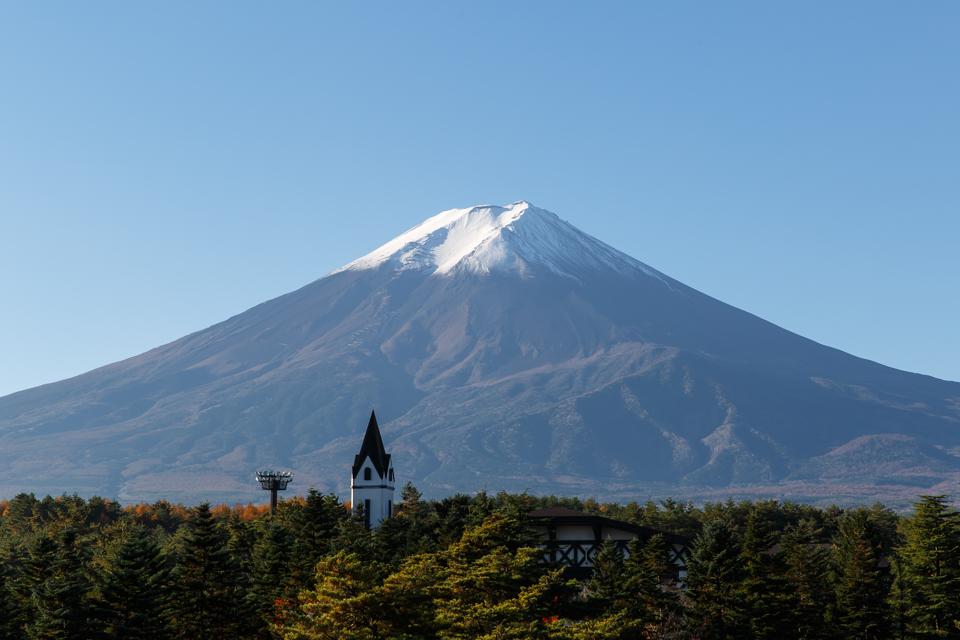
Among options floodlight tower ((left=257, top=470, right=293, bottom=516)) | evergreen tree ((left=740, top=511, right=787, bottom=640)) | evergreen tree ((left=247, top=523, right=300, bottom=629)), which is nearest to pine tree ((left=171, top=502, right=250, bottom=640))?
evergreen tree ((left=247, top=523, right=300, bottom=629))

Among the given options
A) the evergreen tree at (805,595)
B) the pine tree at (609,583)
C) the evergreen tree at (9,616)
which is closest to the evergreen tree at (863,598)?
the evergreen tree at (805,595)

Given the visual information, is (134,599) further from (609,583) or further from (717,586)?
(717,586)

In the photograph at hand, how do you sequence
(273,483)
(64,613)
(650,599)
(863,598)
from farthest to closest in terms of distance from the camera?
(273,483), (863,598), (650,599), (64,613)

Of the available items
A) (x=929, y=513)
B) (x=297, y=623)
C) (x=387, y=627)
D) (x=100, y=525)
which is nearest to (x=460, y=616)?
(x=387, y=627)

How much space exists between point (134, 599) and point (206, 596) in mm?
4134

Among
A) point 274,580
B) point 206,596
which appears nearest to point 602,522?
point 274,580

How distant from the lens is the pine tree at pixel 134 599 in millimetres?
41219

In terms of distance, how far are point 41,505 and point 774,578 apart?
215ft

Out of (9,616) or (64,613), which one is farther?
(9,616)

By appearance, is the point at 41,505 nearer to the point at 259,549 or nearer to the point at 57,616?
the point at 259,549

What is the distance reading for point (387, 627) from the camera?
113 feet

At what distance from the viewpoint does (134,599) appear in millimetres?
41625

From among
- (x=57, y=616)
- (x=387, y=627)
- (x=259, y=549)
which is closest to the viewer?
(x=387, y=627)

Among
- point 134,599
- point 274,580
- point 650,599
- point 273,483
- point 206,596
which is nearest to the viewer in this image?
point 134,599
